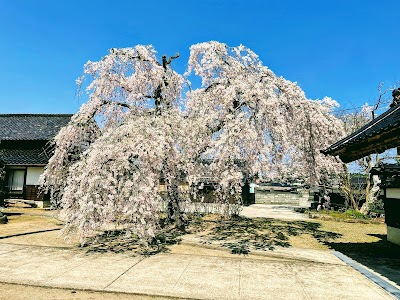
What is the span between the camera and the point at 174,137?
9.37 metres

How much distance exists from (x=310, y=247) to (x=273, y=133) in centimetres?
409

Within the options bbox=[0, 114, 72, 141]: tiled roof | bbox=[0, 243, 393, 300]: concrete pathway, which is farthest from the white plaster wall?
bbox=[0, 243, 393, 300]: concrete pathway

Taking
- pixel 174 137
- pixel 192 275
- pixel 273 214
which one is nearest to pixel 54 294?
pixel 192 275

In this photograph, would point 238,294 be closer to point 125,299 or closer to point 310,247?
point 125,299

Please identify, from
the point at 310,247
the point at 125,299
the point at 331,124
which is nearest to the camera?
the point at 125,299

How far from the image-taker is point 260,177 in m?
10.5

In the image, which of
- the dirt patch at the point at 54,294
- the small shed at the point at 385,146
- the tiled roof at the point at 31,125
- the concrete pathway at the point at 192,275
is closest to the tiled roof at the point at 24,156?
the tiled roof at the point at 31,125

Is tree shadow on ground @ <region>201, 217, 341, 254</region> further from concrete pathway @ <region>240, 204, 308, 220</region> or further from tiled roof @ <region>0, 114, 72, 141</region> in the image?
tiled roof @ <region>0, 114, 72, 141</region>

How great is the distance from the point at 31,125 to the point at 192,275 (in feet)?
75.1

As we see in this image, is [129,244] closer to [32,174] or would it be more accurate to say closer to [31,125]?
[32,174]

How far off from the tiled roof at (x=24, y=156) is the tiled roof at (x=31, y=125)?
3.43ft

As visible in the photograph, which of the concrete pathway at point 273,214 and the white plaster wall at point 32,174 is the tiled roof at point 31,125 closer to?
the white plaster wall at point 32,174

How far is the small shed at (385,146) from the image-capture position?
239 inches

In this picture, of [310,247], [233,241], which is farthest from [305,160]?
[233,241]
